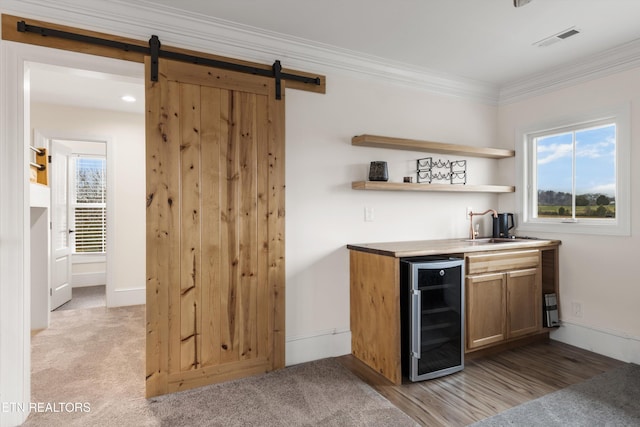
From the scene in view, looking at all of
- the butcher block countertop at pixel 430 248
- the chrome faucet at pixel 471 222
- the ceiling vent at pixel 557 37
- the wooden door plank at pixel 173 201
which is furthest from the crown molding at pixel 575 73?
the wooden door plank at pixel 173 201

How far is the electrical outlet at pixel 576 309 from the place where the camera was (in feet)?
10.7

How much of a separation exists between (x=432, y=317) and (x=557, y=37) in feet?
7.63

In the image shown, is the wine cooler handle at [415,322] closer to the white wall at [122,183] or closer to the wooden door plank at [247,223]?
the wooden door plank at [247,223]

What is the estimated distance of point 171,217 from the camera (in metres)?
2.40

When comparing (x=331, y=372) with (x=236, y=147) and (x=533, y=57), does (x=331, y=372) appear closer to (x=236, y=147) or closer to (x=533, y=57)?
(x=236, y=147)

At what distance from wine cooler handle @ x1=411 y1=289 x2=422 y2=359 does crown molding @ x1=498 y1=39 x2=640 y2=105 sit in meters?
2.52

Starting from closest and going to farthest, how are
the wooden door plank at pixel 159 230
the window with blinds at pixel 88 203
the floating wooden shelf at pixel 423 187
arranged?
the wooden door plank at pixel 159 230 < the floating wooden shelf at pixel 423 187 < the window with blinds at pixel 88 203

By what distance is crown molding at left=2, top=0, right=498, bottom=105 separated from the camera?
7.28ft

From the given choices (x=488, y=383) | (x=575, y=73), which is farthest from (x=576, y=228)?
(x=488, y=383)

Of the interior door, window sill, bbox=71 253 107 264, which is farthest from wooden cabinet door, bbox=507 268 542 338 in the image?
window sill, bbox=71 253 107 264

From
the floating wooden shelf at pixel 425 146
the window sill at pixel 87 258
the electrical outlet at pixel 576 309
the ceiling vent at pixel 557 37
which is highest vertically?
the ceiling vent at pixel 557 37

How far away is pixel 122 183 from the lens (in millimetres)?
4812

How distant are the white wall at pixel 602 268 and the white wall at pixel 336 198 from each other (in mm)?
1140

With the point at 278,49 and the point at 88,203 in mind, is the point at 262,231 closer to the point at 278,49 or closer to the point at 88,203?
the point at 278,49
